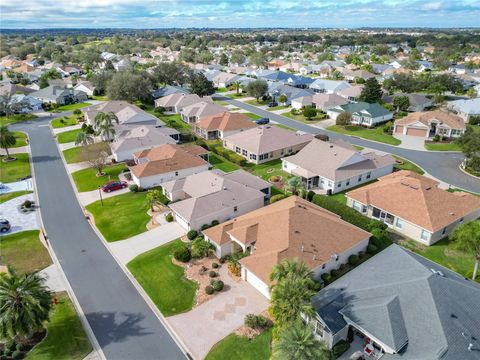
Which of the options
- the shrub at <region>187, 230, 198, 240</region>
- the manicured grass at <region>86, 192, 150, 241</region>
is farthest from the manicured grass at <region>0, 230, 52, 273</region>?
the shrub at <region>187, 230, 198, 240</region>

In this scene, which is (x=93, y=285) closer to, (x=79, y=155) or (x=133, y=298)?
(x=133, y=298)

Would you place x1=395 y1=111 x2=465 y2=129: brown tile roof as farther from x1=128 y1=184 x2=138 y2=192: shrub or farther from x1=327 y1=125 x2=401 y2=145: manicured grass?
x1=128 y1=184 x2=138 y2=192: shrub

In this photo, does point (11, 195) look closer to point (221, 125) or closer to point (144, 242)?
point (144, 242)

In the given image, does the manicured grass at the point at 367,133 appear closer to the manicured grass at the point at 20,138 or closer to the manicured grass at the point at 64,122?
the manicured grass at the point at 64,122

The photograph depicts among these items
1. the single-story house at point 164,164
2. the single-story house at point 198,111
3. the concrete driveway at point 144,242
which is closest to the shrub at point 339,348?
the concrete driveway at point 144,242

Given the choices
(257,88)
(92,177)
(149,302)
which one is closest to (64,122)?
(92,177)

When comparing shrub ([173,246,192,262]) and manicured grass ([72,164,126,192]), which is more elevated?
shrub ([173,246,192,262])

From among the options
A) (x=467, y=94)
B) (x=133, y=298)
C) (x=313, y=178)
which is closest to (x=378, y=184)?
(x=313, y=178)
